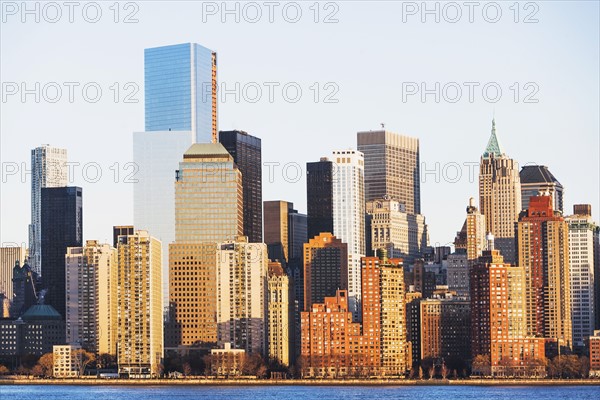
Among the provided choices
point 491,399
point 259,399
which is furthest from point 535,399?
point 259,399

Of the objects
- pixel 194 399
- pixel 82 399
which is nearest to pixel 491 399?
pixel 194 399

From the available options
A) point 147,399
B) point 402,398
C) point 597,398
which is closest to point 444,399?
point 402,398

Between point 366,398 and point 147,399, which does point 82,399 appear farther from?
point 366,398

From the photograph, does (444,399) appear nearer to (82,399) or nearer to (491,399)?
(491,399)

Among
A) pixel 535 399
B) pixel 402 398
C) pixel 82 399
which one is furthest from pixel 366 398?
Result: pixel 82 399

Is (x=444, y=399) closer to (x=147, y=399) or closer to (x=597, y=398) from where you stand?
(x=597, y=398)
